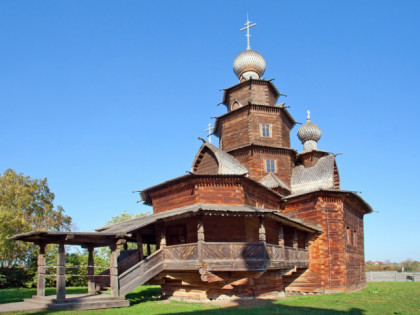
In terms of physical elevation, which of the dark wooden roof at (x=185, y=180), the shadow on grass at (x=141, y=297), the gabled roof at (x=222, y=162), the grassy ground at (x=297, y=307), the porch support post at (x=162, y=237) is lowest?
the shadow on grass at (x=141, y=297)

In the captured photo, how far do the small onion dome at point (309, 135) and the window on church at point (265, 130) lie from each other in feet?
13.1

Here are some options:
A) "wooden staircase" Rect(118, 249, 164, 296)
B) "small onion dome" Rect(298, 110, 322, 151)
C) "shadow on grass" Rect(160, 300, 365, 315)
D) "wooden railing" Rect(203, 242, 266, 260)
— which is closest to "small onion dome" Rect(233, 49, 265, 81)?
"small onion dome" Rect(298, 110, 322, 151)

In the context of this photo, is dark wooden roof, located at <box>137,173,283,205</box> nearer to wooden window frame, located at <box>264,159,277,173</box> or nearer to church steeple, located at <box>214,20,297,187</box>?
wooden window frame, located at <box>264,159,277,173</box>

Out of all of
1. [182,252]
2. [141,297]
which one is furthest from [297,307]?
[141,297]

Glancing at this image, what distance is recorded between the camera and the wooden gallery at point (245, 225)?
14805 mm

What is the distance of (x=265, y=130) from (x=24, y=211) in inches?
918

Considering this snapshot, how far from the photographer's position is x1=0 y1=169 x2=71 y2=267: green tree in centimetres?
3034

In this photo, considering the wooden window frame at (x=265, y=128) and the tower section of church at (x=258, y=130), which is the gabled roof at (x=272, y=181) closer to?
the tower section of church at (x=258, y=130)

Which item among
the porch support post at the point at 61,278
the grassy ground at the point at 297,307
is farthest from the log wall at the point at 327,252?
the porch support post at the point at 61,278

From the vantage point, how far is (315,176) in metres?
23.5

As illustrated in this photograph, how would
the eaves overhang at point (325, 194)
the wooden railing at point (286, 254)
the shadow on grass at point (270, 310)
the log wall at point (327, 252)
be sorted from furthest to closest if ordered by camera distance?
the eaves overhang at point (325, 194) → the log wall at point (327, 252) → the wooden railing at point (286, 254) → the shadow on grass at point (270, 310)

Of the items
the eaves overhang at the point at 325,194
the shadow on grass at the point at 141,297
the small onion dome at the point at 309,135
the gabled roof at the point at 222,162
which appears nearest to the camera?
the shadow on grass at the point at 141,297

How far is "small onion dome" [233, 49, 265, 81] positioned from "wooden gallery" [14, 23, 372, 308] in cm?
7

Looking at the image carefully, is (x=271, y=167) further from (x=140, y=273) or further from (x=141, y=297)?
(x=140, y=273)
